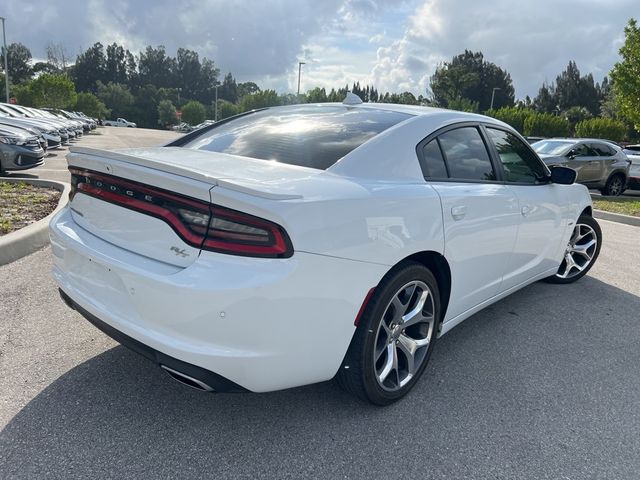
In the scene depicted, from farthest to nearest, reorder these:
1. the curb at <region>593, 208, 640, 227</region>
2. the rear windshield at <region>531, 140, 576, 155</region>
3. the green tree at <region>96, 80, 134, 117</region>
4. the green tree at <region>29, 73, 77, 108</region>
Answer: the green tree at <region>96, 80, 134, 117</region>
the green tree at <region>29, 73, 77, 108</region>
the rear windshield at <region>531, 140, 576, 155</region>
the curb at <region>593, 208, 640, 227</region>

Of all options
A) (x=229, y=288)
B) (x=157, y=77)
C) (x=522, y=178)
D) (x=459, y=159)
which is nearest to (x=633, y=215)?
(x=522, y=178)

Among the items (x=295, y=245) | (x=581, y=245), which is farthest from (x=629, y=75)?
(x=295, y=245)

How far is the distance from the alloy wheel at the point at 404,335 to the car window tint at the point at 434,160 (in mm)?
637

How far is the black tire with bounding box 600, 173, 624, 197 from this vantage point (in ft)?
44.0

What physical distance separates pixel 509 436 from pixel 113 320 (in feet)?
6.37

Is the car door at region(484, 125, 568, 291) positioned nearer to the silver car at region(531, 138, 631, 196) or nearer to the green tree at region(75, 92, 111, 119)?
the silver car at region(531, 138, 631, 196)

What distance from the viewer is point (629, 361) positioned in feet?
10.8

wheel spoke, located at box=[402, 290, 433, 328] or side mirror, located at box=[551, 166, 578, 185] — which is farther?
side mirror, located at box=[551, 166, 578, 185]

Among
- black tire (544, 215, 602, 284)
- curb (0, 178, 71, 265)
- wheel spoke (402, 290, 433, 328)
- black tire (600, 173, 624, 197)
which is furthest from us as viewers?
black tire (600, 173, 624, 197)

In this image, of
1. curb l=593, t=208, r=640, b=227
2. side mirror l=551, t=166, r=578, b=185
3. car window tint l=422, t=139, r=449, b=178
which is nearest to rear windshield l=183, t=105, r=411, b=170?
car window tint l=422, t=139, r=449, b=178

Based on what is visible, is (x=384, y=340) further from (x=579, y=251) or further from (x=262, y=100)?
(x=262, y=100)

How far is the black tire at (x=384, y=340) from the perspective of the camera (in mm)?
2307

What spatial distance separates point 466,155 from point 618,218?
773 cm

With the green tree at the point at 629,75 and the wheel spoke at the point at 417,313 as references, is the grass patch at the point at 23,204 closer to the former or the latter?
the wheel spoke at the point at 417,313
